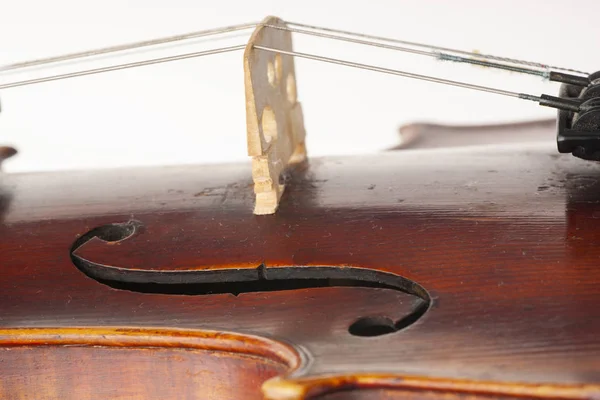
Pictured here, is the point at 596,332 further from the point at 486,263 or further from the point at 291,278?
Result: the point at 291,278

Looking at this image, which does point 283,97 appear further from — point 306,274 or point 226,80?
point 226,80

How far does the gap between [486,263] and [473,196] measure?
0.21 metres

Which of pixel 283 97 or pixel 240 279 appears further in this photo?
pixel 283 97

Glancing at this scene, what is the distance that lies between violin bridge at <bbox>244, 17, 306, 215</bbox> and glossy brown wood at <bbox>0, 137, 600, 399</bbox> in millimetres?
37

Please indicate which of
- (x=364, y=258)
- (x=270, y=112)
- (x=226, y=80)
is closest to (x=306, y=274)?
(x=364, y=258)

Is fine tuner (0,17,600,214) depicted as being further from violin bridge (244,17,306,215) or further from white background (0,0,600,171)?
white background (0,0,600,171)

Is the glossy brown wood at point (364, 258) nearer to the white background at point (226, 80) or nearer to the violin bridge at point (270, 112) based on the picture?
the violin bridge at point (270, 112)

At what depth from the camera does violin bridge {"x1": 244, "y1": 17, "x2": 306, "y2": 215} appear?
115 centimetres

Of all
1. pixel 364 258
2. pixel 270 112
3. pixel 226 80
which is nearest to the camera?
pixel 364 258

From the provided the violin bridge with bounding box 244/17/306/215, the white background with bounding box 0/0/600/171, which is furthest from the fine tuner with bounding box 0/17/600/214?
the white background with bounding box 0/0/600/171

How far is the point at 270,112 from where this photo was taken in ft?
4.05

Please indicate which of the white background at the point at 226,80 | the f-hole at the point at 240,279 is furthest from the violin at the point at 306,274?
the white background at the point at 226,80

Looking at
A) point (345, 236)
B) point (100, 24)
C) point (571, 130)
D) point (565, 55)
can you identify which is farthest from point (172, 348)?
point (565, 55)

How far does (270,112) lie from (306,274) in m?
0.30
